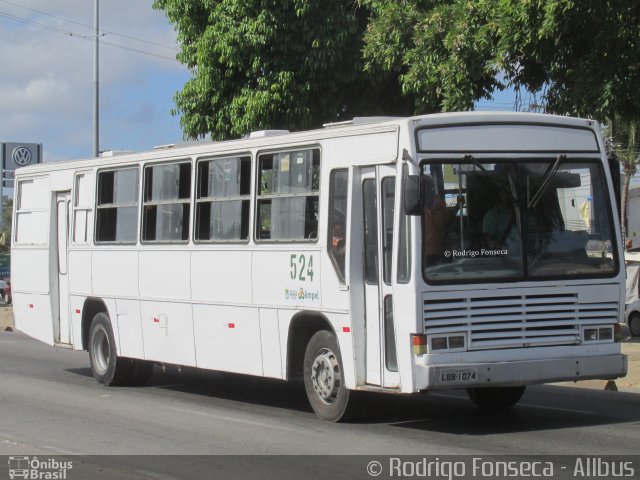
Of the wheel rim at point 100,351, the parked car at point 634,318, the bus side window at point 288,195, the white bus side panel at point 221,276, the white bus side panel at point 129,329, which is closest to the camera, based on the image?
the bus side window at point 288,195

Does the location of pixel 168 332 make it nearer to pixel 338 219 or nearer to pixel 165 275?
pixel 165 275

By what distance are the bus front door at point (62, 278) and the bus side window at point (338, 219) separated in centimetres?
651

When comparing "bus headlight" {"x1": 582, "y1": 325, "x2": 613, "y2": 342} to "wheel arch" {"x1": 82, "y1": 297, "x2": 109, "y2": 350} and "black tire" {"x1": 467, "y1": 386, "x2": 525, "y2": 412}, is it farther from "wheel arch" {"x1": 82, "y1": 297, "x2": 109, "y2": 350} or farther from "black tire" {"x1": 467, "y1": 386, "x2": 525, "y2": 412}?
"wheel arch" {"x1": 82, "y1": 297, "x2": 109, "y2": 350}

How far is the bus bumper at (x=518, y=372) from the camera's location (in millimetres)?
10508

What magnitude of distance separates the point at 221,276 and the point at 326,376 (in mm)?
2285

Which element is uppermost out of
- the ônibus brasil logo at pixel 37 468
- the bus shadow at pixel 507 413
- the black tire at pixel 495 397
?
the black tire at pixel 495 397

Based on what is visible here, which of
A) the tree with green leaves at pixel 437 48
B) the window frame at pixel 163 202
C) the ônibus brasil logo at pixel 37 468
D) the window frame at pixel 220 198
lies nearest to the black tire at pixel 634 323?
the tree with green leaves at pixel 437 48

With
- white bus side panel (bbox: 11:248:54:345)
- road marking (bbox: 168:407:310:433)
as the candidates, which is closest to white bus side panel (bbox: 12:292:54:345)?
white bus side panel (bbox: 11:248:54:345)

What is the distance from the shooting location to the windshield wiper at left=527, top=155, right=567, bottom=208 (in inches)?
442

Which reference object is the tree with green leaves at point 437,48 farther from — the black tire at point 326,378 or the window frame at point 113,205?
the black tire at point 326,378

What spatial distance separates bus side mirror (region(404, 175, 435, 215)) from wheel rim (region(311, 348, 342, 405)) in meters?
2.09

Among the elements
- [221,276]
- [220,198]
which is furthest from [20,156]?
[221,276]

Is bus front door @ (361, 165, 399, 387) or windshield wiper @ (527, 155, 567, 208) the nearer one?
bus front door @ (361, 165, 399, 387)

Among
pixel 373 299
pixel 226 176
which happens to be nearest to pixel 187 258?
pixel 226 176
